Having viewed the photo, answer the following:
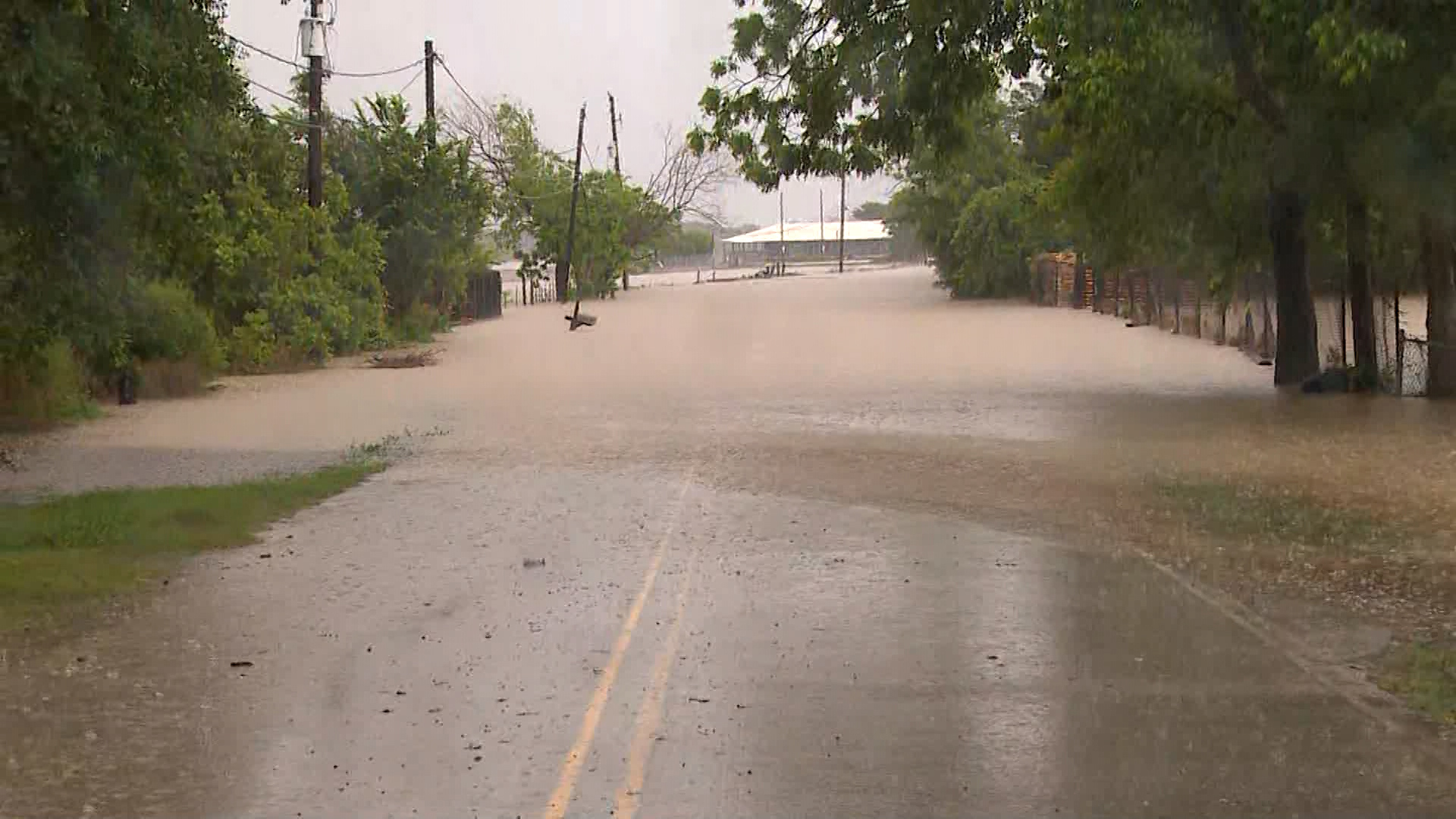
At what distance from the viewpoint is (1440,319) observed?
24047 mm

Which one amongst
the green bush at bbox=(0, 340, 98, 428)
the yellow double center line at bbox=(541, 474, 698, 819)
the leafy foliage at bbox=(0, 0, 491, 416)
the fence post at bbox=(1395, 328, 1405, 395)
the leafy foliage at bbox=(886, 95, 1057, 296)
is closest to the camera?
the yellow double center line at bbox=(541, 474, 698, 819)

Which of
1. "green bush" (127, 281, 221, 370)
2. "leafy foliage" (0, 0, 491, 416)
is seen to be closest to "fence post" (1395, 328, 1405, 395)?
"leafy foliage" (0, 0, 491, 416)

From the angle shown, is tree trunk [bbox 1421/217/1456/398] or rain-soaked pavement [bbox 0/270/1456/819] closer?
rain-soaked pavement [bbox 0/270/1456/819]

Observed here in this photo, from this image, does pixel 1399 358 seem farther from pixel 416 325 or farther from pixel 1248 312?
pixel 416 325

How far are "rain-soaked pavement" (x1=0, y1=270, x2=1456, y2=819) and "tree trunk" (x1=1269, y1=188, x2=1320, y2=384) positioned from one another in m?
6.40

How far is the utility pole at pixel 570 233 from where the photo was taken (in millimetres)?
74688

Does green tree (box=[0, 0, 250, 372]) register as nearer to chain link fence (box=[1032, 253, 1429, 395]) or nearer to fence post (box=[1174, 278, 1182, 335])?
chain link fence (box=[1032, 253, 1429, 395])

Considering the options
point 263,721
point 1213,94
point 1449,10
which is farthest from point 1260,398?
point 263,721

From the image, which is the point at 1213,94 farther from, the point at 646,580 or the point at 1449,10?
the point at 646,580

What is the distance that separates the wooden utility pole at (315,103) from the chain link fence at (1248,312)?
59.0 feet

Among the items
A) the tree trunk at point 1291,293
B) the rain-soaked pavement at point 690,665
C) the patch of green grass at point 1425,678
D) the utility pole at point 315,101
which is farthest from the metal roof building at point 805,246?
the patch of green grass at point 1425,678

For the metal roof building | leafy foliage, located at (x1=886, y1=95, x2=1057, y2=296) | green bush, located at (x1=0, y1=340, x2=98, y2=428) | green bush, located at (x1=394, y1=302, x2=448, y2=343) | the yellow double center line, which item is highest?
the metal roof building

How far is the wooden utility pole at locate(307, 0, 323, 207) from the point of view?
1457 inches

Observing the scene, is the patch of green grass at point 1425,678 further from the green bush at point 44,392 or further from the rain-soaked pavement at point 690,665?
the green bush at point 44,392
